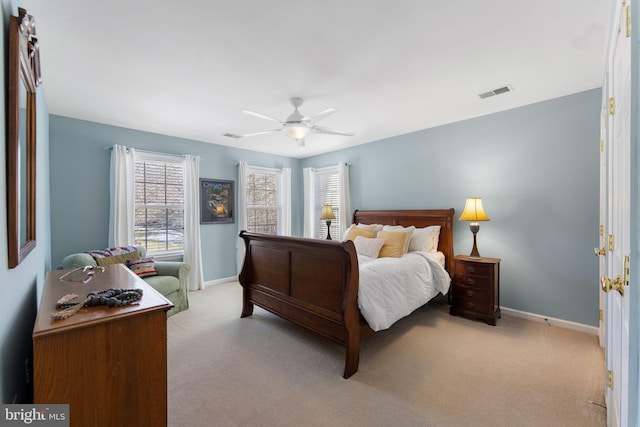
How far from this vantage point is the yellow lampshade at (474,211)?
345cm

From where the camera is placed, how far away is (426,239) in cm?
389

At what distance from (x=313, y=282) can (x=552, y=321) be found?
288 cm

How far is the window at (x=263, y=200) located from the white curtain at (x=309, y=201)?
579mm

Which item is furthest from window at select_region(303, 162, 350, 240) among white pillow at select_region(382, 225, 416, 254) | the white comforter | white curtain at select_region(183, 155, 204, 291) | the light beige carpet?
the light beige carpet

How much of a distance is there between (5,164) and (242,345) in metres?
2.33

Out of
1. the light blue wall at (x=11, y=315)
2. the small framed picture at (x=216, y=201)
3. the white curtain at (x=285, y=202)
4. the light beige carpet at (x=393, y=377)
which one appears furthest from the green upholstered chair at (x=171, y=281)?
the white curtain at (x=285, y=202)

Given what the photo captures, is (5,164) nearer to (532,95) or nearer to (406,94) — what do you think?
(406,94)

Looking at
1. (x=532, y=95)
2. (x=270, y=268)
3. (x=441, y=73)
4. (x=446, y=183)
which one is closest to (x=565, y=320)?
(x=446, y=183)

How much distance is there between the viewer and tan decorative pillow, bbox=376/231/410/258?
12.1 feet

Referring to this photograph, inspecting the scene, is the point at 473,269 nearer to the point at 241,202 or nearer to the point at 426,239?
the point at 426,239

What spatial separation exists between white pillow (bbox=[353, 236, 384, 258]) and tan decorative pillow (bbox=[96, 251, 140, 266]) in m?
2.96

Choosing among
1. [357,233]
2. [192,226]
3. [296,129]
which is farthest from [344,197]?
[192,226]

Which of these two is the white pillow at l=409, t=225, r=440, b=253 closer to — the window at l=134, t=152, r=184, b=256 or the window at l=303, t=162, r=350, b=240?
the window at l=303, t=162, r=350, b=240

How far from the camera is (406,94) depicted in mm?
3068
